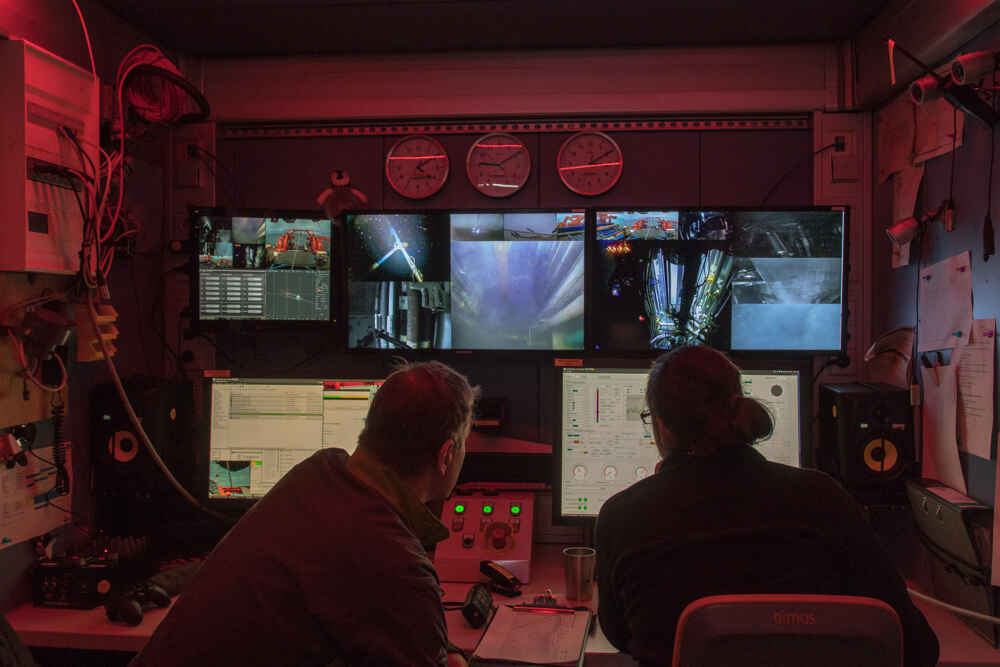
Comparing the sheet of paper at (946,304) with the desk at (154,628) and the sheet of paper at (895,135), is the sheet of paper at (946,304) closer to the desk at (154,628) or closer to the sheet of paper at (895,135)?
the sheet of paper at (895,135)

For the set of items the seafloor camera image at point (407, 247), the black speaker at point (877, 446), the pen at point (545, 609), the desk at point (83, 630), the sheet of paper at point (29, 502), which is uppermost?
the seafloor camera image at point (407, 247)

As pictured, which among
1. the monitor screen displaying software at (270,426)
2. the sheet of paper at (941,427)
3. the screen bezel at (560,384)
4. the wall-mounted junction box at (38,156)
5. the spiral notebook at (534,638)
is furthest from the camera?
the monitor screen displaying software at (270,426)

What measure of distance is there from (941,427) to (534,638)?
133cm

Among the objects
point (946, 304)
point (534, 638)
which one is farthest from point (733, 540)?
point (946, 304)

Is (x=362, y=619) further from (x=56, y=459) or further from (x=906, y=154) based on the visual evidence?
(x=906, y=154)

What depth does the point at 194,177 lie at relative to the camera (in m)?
2.68

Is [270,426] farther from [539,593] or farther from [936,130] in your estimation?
[936,130]

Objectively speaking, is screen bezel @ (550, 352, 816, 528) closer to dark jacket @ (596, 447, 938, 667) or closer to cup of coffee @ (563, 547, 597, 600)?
cup of coffee @ (563, 547, 597, 600)

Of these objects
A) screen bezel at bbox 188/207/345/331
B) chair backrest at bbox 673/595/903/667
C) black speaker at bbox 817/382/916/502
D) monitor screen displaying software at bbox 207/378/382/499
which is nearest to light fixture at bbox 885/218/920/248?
black speaker at bbox 817/382/916/502

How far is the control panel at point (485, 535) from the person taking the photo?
6.64 feet

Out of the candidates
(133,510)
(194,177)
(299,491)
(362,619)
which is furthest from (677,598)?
(194,177)

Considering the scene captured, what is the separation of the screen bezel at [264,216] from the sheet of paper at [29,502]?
652mm

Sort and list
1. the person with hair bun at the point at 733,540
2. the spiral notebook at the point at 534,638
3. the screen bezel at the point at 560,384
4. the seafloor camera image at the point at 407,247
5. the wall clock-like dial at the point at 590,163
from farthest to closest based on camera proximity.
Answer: the wall clock-like dial at the point at 590,163 < the seafloor camera image at the point at 407,247 < the screen bezel at the point at 560,384 < the spiral notebook at the point at 534,638 < the person with hair bun at the point at 733,540

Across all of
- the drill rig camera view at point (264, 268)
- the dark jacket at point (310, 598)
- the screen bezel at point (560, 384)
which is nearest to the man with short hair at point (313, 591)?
the dark jacket at point (310, 598)
